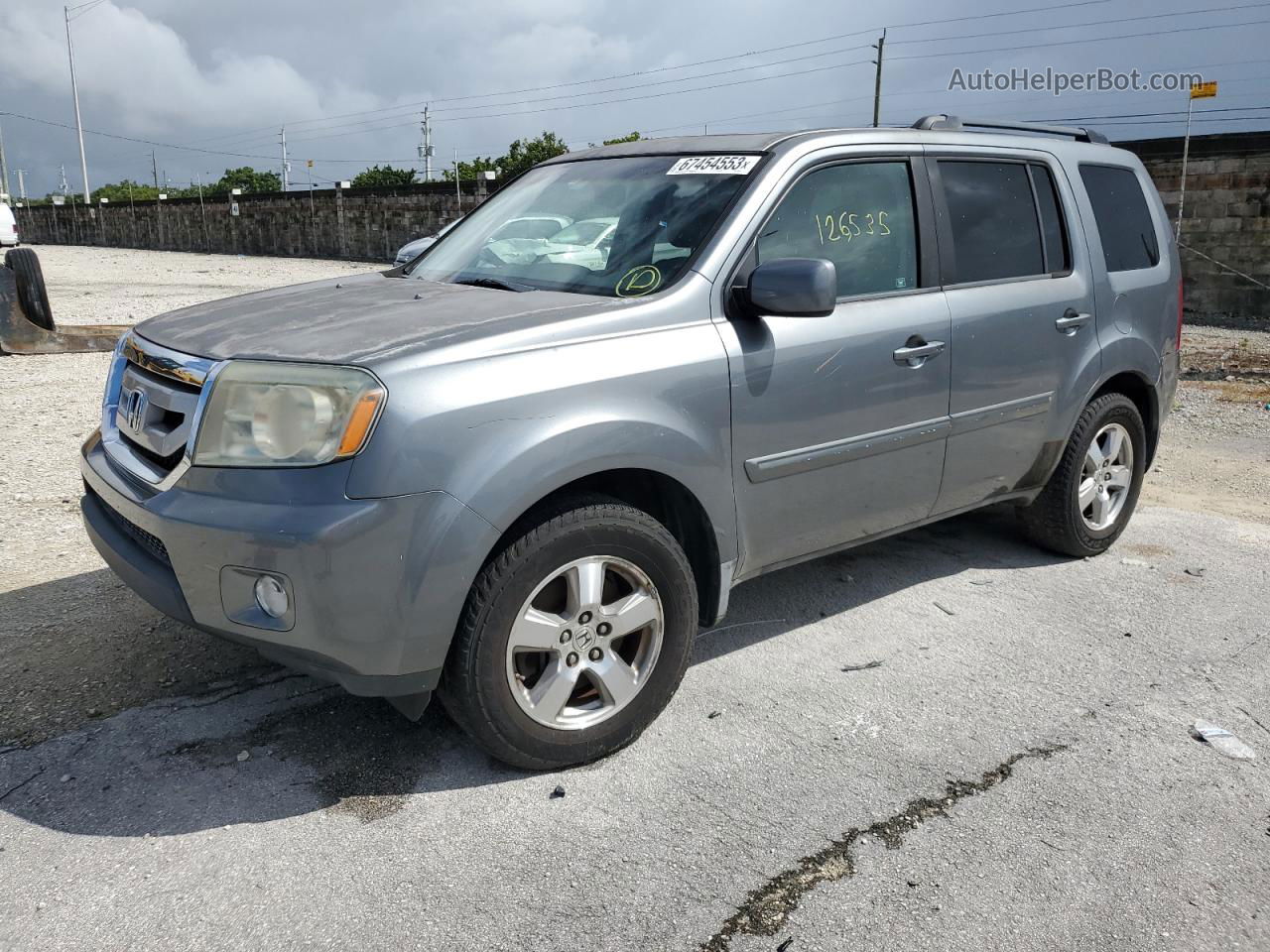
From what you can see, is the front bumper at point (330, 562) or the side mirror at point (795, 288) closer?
the front bumper at point (330, 562)

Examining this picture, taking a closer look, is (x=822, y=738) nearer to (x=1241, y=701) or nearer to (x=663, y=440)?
(x=663, y=440)

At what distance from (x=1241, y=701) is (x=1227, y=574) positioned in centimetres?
148

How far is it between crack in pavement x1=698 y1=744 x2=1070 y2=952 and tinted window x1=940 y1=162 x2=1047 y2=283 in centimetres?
196

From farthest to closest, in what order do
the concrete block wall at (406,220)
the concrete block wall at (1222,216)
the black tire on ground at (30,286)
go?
the concrete block wall at (406,220) → the concrete block wall at (1222,216) → the black tire on ground at (30,286)

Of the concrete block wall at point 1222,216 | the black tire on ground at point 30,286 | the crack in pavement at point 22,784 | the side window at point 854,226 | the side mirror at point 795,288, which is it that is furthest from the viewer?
the concrete block wall at point 1222,216

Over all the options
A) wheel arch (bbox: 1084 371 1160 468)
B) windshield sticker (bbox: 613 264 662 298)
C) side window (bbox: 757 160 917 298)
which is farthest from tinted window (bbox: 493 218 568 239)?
wheel arch (bbox: 1084 371 1160 468)

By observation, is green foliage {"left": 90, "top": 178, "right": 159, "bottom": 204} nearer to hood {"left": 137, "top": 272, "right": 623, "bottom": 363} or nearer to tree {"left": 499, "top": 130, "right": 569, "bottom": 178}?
tree {"left": 499, "top": 130, "right": 569, "bottom": 178}

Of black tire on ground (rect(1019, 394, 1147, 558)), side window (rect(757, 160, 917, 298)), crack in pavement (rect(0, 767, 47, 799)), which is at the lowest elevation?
crack in pavement (rect(0, 767, 47, 799))

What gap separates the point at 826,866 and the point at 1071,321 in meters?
2.78

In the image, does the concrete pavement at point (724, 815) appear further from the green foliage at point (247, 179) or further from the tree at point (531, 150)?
the green foliage at point (247, 179)

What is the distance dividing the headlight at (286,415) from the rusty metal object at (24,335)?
29.8ft

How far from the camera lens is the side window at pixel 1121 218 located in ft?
15.9

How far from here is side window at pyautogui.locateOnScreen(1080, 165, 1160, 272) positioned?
4.86m

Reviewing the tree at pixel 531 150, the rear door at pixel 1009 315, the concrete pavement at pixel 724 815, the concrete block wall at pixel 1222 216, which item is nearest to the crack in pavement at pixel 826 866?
the concrete pavement at pixel 724 815
